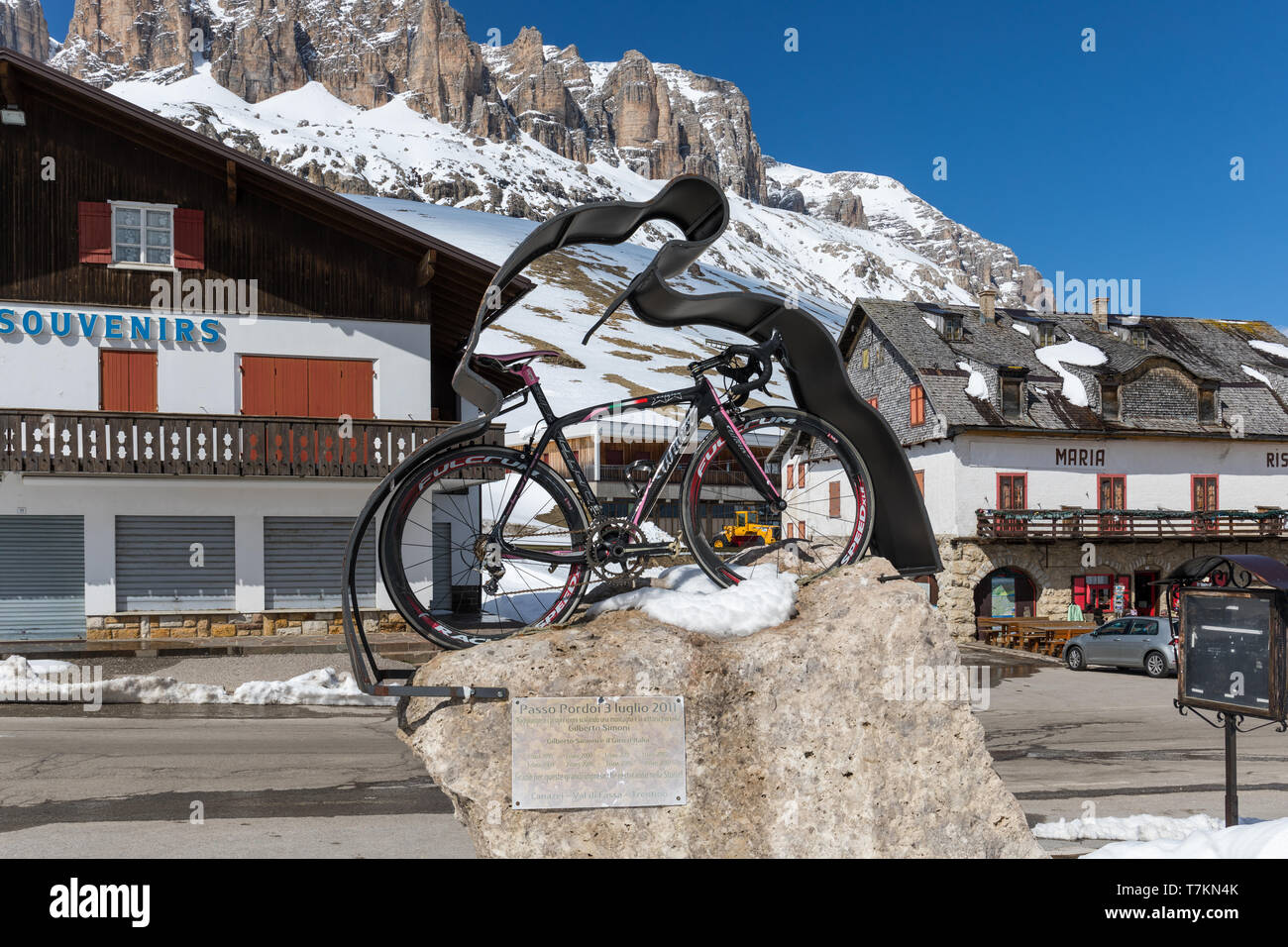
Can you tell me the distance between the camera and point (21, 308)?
70.7 ft

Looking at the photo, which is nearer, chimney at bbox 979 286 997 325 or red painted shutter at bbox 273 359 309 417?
red painted shutter at bbox 273 359 309 417

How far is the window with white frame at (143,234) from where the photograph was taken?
72.5ft

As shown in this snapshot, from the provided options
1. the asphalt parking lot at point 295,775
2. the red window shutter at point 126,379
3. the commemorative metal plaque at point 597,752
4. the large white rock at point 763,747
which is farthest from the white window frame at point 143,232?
the commemorative metal plaque at point 597,752

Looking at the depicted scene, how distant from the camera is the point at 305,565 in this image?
22484 mm

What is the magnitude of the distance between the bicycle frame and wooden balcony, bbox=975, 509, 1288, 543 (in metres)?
27.3

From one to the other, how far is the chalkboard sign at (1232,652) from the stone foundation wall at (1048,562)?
78.1ft

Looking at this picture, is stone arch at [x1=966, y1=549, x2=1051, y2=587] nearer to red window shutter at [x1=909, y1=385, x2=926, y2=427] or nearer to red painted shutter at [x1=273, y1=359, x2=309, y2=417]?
red window shutter at [x1=909, y1=385, x2=926, y2=427]

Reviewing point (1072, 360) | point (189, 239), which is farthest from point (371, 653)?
point (1072, 360)

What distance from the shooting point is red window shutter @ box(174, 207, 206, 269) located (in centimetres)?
2233

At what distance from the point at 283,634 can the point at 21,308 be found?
8857mm

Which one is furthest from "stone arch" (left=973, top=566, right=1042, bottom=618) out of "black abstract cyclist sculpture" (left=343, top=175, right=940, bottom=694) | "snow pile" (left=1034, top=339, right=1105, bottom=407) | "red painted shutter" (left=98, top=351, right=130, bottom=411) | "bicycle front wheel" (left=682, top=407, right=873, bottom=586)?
"black abstract cyclist sculpture" (left=343, top=175, right=940, bottom=694)

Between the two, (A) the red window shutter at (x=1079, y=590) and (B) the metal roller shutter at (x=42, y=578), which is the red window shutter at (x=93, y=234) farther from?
(A) the red window shutter at (x=1079, y=590)
